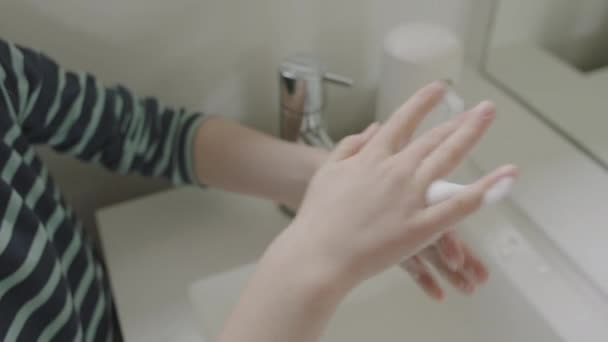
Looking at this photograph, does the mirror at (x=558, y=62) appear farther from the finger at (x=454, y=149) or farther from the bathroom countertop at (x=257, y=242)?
the finger at (x=454, y=149)

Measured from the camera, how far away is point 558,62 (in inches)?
29.7

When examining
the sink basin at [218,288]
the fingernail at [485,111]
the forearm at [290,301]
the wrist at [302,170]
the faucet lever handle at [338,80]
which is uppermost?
the fingernail at [485,111]

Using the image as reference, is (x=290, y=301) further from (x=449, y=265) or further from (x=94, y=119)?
(x=94, y=119)

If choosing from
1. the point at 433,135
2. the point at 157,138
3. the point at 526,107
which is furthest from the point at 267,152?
the point at 526,107

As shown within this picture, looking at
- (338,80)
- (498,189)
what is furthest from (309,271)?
(338,80)

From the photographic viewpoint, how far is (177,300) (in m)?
0.56

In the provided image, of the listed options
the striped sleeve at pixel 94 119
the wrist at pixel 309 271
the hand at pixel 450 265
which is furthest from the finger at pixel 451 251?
the striped sleeve at pixel 94 119

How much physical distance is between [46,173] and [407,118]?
340 millimetres

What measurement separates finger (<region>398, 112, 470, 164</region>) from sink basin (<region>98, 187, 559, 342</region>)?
0.20 m

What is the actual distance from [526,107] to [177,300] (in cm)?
44

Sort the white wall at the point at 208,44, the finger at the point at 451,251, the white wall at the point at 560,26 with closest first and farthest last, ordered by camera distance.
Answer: the finger at the point at 451,251, the white wall at the point at 208,44, the white wall at the point at 560,26

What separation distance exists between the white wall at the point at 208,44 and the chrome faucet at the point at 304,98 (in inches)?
3.7

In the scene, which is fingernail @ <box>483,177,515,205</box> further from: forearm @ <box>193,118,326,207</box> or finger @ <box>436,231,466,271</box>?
forearm @ <box>193,118,326,207</box>

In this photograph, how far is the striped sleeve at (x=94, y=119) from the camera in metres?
0.52
